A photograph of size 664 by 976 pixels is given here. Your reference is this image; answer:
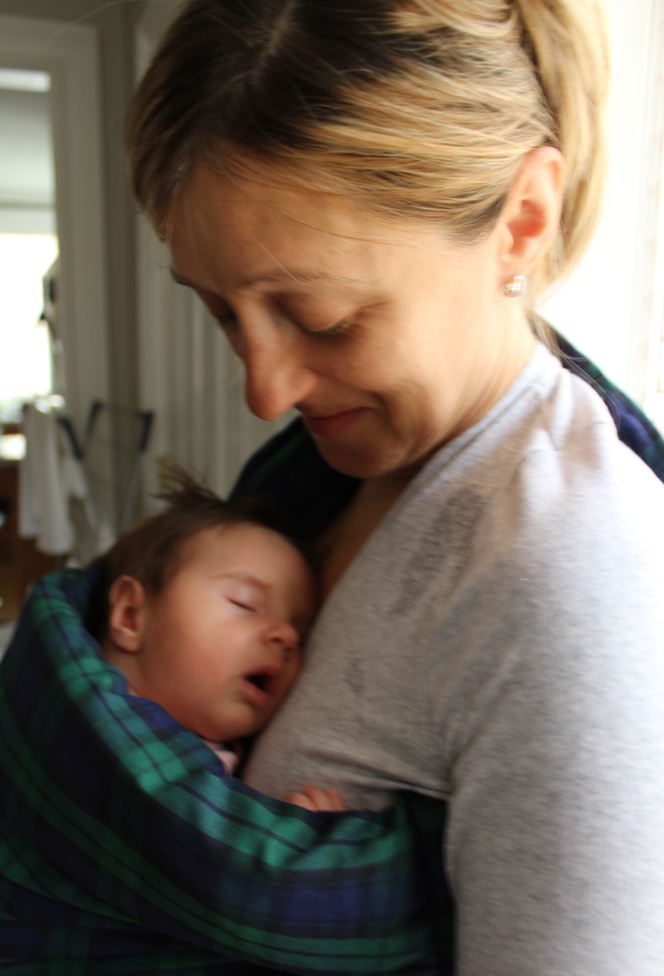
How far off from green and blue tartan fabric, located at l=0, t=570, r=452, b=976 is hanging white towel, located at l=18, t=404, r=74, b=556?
78.4 inches

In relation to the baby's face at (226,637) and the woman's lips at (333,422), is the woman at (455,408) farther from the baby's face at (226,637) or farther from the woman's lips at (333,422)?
the baby's face at (226,637)

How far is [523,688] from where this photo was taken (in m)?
0.49

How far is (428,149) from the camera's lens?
0.56 meters

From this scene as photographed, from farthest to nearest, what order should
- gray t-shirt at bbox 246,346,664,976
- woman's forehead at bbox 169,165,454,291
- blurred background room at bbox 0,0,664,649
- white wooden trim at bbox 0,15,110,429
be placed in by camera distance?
white wooden trim at bbox 0,15,110,429 → blurred background room at bbox 0,0,664,649 → woman's forehead at bbox 169,165,454,291 → gray t-shirt at bbox 246,346,664,976

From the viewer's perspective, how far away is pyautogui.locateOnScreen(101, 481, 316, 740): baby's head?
3.05 feet

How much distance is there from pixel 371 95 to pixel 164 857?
66 centimetres

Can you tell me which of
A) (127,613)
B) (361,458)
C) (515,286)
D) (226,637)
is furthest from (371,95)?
(127,613)

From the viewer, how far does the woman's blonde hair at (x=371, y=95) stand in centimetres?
54

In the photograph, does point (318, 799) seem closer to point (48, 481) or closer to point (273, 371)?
point (273, 371)

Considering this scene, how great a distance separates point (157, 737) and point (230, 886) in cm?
17

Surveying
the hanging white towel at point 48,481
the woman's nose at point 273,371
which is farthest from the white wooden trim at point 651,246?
the hanging white towel at point 48,481

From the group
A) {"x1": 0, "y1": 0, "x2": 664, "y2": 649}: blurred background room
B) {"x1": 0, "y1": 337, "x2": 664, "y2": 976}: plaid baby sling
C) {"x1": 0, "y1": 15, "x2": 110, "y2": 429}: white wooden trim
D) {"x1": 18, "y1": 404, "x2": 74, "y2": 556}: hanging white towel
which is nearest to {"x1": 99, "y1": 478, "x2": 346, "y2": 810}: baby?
{"x1": 0, "y1": 337, "x2": 664, "y2": 976}: plaid baby sling

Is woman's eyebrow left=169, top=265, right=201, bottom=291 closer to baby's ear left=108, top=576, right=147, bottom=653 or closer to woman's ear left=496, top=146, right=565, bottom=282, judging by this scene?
woman's ear left=496, top=146, right=565, bottom=282

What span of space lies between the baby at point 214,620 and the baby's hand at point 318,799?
251 millimetres
